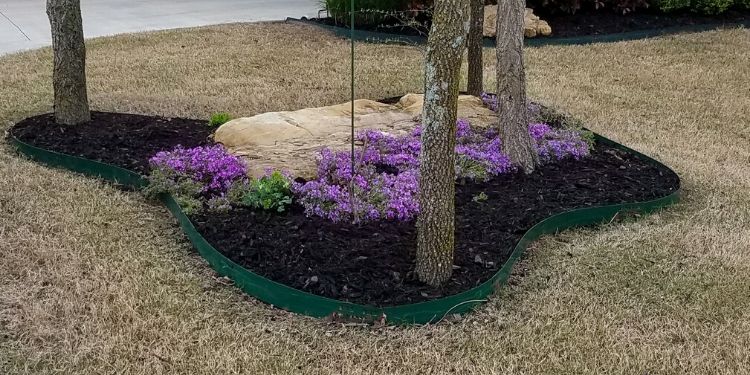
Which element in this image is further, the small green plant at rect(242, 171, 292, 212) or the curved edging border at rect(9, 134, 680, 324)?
the small green plant at rect(242, 171, 292, 212)

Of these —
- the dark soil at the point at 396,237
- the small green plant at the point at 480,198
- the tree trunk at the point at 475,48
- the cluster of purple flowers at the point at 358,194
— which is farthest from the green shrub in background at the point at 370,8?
the small green plant at the point at 480,198

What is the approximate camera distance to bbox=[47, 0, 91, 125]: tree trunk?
4586 millimetres

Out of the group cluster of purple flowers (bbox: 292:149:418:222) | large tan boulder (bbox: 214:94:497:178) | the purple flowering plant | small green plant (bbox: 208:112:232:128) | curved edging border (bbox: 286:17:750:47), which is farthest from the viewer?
curved edging border (bbox: 286:17:750:47)

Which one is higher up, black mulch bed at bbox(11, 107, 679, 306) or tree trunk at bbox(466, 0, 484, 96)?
tree trunk at bbox(466, 0, 484, 96)

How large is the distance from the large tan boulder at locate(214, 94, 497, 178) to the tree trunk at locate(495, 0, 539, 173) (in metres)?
0.64

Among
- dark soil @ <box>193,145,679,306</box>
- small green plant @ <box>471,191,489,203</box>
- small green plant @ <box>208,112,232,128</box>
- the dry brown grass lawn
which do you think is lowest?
the dry brown grass lawn

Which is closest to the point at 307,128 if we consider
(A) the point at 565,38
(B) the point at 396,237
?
(B) the point at 396,237

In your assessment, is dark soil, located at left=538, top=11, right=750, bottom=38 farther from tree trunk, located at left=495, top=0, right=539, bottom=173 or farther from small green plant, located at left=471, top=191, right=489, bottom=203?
small green plant, located at left=471, top=191, right=489, bottom=203

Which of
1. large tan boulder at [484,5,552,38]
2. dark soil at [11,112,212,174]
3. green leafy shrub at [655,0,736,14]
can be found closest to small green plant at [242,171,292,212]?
dark soil at [11,112,212,174]

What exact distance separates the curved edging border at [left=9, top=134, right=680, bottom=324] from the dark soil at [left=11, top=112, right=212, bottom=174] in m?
0.32

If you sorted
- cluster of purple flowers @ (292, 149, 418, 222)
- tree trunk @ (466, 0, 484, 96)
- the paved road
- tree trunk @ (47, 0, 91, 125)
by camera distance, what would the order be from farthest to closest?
the paved road < tree trunk @ (466, 0, 484, 96) < tree trunk @ (47, 0, 91, 125) < cluster of purple flowers @ (292, 149, 418, 222)

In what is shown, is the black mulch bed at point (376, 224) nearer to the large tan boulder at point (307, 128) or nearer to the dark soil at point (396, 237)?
the dark soil at point (396, 237)

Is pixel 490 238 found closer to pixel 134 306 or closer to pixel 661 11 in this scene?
pixel 134 306

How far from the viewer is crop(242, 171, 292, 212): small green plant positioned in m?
3.57
